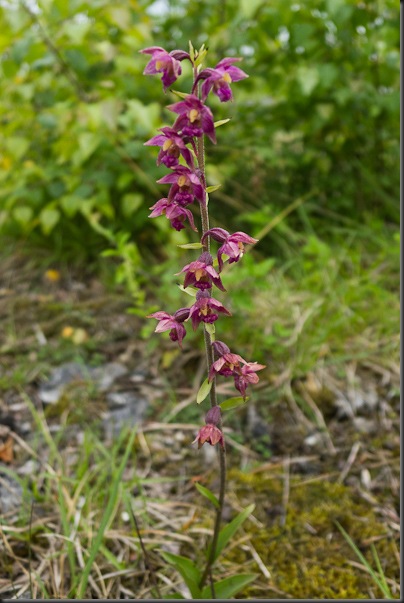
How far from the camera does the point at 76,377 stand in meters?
2.53

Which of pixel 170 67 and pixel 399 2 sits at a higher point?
pixel 170 67

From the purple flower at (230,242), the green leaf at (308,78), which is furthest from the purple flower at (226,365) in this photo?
the green leaf at (308,78)

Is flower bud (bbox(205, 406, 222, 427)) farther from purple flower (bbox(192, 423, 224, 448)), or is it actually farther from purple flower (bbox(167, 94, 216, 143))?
purple flower (bbox(167, 94, 216, 143))

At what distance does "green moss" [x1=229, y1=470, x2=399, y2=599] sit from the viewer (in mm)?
1730

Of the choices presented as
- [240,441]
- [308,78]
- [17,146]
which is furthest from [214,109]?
[240,441]

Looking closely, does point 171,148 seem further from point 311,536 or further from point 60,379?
point 60,379

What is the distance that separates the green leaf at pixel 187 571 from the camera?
1.54 m

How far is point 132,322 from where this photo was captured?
2.88 meters

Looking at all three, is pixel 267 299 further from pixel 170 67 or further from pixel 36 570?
pixel 170 67

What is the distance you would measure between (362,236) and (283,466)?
1605 millimetres

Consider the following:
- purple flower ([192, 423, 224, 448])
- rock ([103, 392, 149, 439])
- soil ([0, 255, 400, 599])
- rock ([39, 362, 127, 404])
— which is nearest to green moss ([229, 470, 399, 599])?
soil ([0, 255, 400, 599])

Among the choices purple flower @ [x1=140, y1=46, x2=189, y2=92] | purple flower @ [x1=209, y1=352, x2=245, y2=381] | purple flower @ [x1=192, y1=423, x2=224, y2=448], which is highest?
purple flower @ [x1=140, y1=46, x2=189, y2=92]

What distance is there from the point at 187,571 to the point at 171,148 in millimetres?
1033

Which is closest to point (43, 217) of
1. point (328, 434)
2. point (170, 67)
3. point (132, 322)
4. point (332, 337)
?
point (132, 322)
